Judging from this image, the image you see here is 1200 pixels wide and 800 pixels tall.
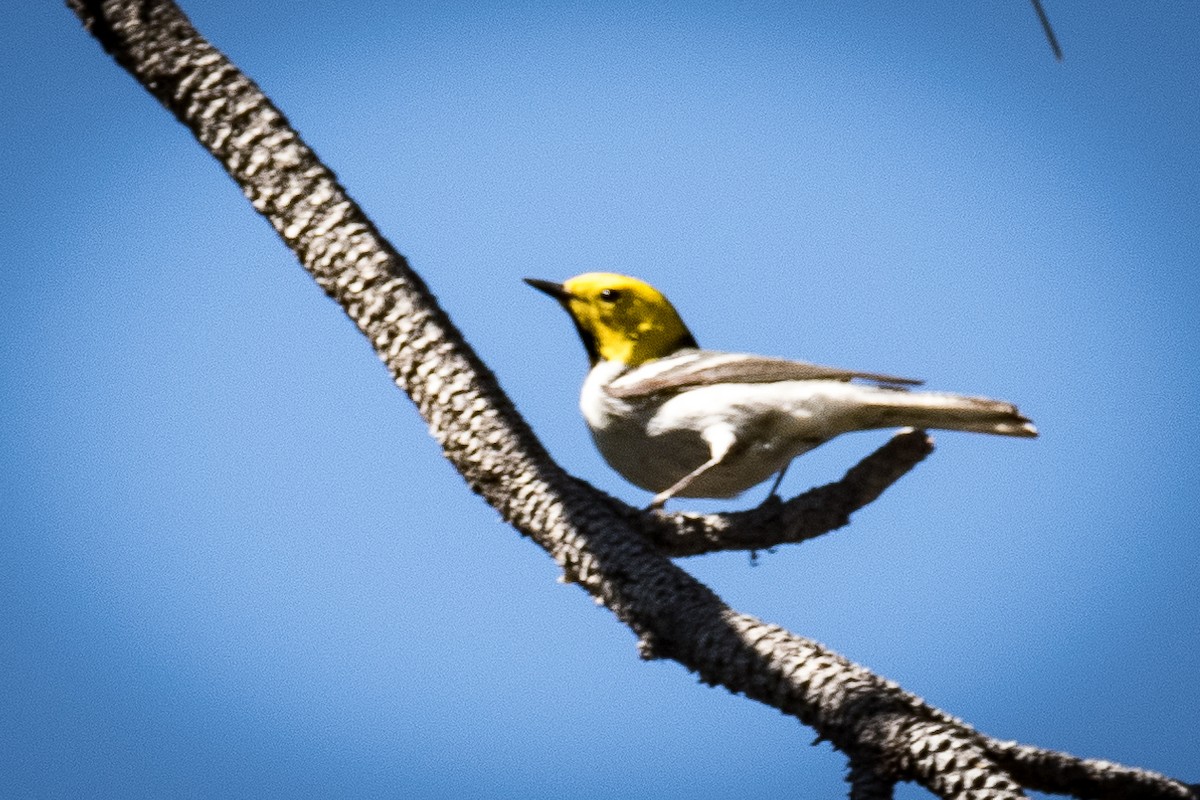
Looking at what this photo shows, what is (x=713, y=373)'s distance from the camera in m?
4.97

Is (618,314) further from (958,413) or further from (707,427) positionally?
(958,413)

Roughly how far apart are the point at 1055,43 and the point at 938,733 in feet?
5.70

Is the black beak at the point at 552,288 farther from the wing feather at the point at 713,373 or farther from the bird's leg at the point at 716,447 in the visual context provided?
the bird's leg at the point at 716,447

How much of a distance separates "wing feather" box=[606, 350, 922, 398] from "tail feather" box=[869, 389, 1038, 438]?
30 cm

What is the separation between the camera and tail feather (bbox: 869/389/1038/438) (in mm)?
3977

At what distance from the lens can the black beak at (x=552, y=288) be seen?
5762mm

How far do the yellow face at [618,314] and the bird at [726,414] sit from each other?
152mm

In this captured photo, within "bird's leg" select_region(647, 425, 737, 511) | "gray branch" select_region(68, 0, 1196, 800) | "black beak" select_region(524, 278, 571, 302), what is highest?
"black beak" select_region(524, 278, 571, 302)

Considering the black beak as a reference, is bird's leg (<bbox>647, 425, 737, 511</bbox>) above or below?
below

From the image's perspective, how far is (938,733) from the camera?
300 centimetres

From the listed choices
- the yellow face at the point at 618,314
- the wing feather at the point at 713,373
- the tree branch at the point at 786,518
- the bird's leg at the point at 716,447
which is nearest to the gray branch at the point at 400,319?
the tree branch at the point at 786,518

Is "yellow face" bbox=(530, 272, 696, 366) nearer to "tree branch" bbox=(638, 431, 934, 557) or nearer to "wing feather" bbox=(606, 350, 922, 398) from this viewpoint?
"wing feather" bbox=(606, 350, 922, 398)

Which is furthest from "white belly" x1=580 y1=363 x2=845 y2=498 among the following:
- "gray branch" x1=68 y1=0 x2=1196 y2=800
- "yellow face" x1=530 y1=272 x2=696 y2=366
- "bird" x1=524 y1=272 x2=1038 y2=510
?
"gray branch" x1=68 y1=0 x2=1196 y2=800

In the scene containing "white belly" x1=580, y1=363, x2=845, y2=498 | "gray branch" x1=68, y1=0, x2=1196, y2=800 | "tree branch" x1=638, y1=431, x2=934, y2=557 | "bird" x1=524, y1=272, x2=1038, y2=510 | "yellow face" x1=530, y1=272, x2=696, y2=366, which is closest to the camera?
"gray branch" x1=68, y1=0, x2=1196, y2=800
